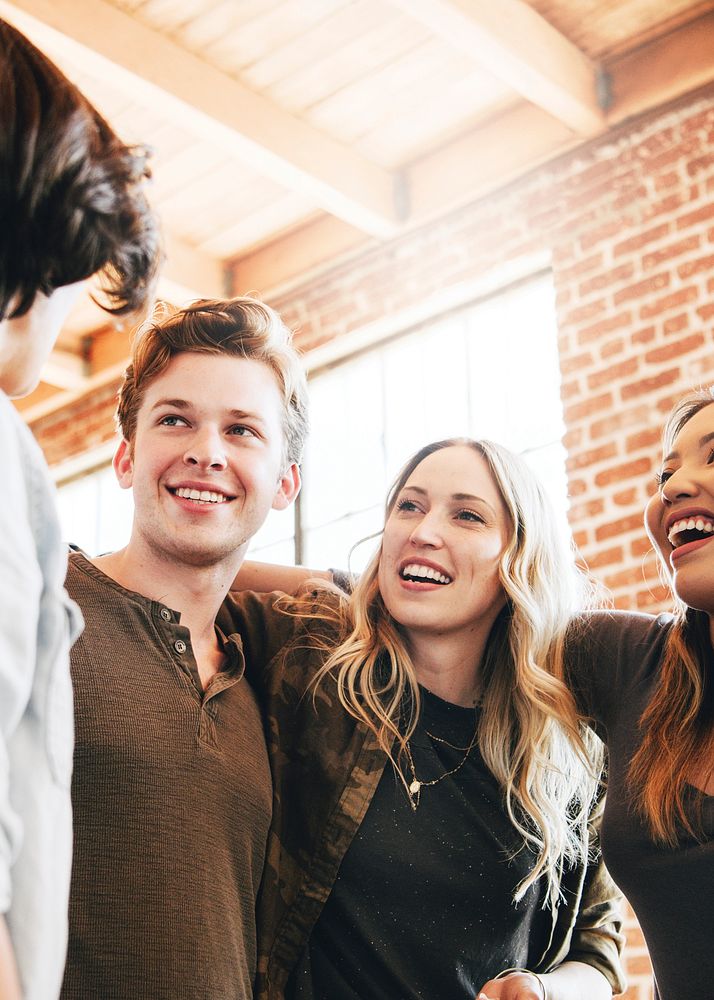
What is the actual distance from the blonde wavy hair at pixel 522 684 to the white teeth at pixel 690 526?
32 centimetres

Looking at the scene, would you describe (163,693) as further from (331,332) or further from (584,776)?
(331,332)

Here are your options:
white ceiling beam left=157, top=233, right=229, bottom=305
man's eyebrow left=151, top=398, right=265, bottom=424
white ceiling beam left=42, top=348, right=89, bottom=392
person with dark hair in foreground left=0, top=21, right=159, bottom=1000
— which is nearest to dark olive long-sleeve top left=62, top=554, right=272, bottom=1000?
man's eyebrow left=151, top=398, right=265, bottom=424

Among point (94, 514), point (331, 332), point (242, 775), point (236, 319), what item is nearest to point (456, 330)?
point (331, 332)

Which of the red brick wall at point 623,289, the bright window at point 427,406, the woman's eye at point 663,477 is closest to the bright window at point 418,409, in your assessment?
the bright window at point 427,406

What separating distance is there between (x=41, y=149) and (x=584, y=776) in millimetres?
1752

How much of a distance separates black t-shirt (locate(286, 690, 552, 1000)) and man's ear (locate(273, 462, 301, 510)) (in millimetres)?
526

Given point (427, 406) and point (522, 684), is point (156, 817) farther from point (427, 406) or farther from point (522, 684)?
point (427, 406)

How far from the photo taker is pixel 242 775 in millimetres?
2031

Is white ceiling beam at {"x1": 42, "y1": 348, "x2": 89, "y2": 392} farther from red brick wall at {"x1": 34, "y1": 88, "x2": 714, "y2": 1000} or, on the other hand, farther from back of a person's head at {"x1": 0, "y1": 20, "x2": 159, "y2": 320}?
back of a person's head at {"x1": 0, "y1": 20, "x2": 159, "y2": 320}

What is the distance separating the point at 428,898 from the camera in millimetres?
2121

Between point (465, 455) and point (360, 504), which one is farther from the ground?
point (360, 504)

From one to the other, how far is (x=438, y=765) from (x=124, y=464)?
0.82 meters

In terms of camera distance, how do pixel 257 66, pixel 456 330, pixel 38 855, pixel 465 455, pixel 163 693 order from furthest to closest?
pixel 456 330 < pixel 257 66 < pixel 465 455 < pixel 163 693 < pixel 38 855

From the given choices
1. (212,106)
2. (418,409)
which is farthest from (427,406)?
(212,106)
